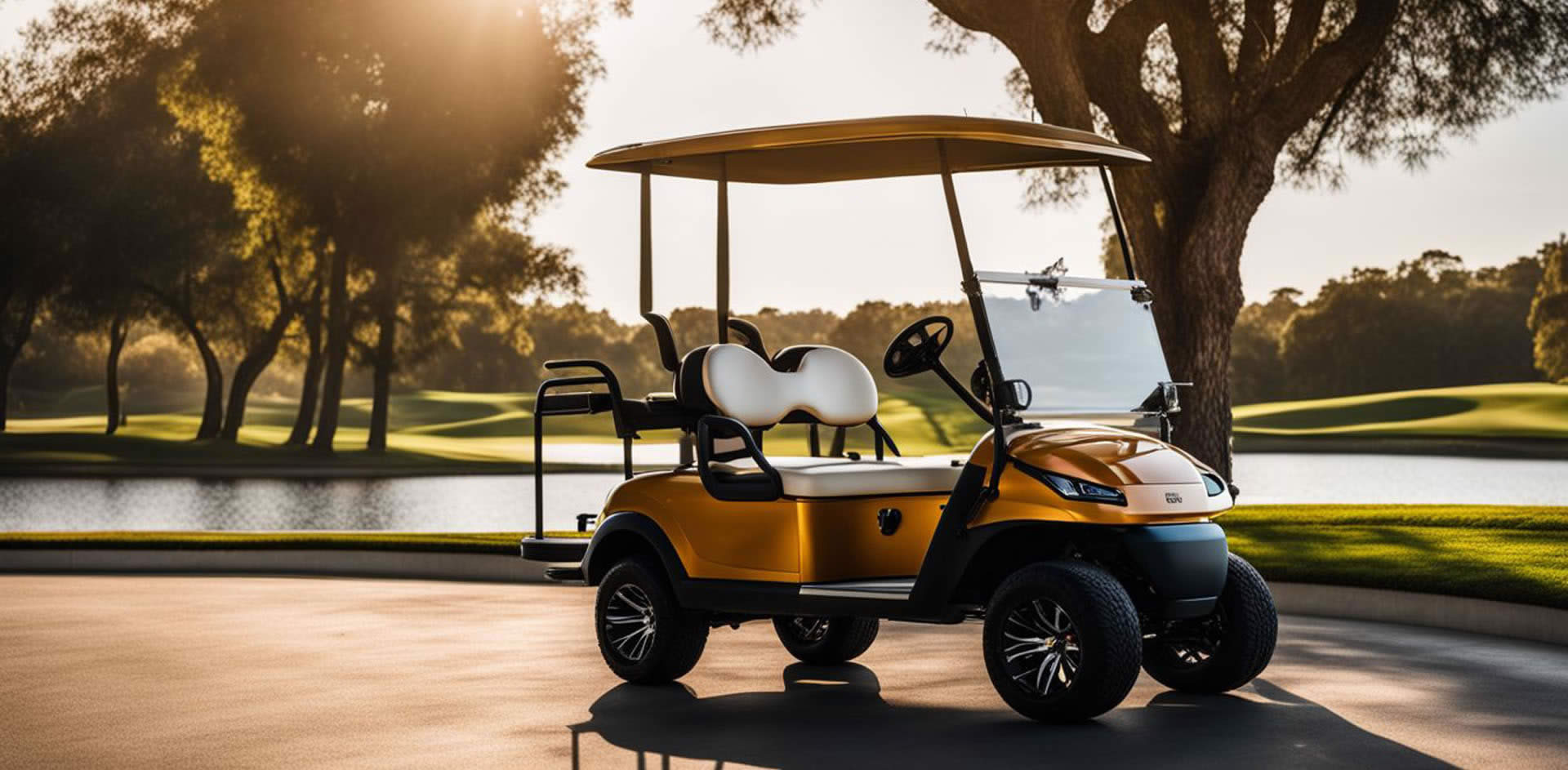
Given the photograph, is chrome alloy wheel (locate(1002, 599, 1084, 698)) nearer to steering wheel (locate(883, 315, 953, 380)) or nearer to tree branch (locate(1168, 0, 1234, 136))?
steering wheel (locate(883, 315, 953, 380))

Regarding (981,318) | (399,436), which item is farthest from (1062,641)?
(399,436)

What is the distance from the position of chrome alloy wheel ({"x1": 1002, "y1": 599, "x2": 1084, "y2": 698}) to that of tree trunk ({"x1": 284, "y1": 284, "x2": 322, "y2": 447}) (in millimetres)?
42756

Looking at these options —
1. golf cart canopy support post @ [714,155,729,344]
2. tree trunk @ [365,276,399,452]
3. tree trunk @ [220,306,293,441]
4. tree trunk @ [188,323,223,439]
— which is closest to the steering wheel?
golf cart canopy support post @ [714,155,729,344]

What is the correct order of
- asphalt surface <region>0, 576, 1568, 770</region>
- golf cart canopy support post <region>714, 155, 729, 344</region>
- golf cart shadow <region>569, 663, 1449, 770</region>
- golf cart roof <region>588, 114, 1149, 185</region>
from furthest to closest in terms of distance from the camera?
golf cart canopy support post <region>714, 155, 729, 344</region>, golf cart roof <region>588, 114, 1149, 185</region>, asphalt surface <region>0, 576, 1568, 770</region>, golf cart shadow <region>569, 663, 1449, 770</region>

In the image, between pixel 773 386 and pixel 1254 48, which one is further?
pixel 1254 48

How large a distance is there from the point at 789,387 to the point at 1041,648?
2179mm

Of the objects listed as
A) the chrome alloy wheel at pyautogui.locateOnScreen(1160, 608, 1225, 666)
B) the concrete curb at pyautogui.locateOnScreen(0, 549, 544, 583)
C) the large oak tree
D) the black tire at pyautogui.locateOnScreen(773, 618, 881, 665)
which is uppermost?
the large oak tree

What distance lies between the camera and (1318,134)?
75.0 feet

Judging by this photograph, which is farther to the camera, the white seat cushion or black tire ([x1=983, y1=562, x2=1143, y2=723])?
the white seat cushion

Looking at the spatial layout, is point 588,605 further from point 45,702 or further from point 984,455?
point 984,455

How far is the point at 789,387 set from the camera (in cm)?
890

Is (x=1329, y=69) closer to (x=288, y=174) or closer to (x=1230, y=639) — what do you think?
(x=1230, y=639)

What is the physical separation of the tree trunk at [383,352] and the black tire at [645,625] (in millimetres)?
36477

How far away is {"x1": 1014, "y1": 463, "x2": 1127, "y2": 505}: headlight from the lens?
708 centimetres
